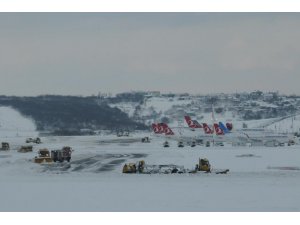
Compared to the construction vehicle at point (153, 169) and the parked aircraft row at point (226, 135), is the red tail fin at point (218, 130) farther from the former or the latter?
the construction vehicle at point (153, 169)

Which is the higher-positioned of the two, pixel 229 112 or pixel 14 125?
pixel 229 112

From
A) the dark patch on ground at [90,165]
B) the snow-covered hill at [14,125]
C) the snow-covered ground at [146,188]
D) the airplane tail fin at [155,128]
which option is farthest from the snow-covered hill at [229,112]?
the snow-covered ground at [146,188]

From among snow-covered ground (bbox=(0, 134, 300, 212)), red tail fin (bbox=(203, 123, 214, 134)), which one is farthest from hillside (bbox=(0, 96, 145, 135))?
A: snow-covered ground (bbox=(0, 134, 300, 212))

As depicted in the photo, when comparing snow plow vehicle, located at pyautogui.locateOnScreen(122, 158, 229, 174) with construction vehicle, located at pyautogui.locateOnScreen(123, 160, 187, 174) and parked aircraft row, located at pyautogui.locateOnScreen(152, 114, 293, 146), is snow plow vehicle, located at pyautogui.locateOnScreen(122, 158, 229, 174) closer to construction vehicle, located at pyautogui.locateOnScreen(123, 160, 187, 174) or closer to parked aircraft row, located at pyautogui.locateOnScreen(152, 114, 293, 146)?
construction vehicle, located at pyautogui.locateOnScreen(123, 160, 187, 174)

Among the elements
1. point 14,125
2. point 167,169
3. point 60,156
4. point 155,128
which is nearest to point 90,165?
point 60,156

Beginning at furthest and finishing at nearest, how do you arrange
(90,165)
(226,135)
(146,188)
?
(226,135), (90,165), (146,188)

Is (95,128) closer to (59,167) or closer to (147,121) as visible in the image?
(147,121)

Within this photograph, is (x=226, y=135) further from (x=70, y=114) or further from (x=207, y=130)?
(x=70, y=114)

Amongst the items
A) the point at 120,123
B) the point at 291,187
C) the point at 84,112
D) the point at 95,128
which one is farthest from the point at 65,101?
the point at 291,187

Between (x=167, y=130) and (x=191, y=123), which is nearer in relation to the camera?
(x=167, y=130)
